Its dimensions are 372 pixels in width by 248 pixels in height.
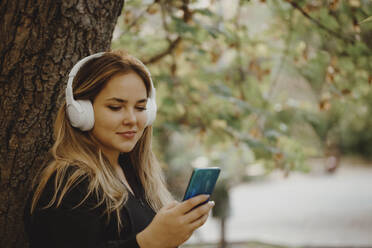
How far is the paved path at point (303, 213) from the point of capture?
870 cm

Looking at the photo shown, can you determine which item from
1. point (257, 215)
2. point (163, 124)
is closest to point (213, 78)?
point (163, 124)

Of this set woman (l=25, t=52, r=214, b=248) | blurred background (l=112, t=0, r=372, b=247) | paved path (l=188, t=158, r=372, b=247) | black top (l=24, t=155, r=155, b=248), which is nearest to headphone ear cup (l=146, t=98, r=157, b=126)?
woman (l=25, t=52, r=214, b=248)

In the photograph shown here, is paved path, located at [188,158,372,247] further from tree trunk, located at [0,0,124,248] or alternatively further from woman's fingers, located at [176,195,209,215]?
woman's fingers, located at [176,195,209,215]

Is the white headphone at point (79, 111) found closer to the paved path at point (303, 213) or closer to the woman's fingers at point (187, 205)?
the woman's fingers at point (187, 205)

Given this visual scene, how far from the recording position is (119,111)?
1.62 metres

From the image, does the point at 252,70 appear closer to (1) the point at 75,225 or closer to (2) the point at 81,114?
(2) the point at 81,114

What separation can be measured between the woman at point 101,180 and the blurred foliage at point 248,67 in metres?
1.69

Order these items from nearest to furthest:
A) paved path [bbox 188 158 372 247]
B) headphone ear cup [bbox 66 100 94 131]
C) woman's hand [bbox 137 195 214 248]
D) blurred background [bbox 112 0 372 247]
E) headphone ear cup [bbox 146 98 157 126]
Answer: woman's hand [bbox 137 195 214 248]
headphone ear cup [bbox 66 100 94 131]
headphone ear cup [bbox 146 98 157 126]
blurred background [bbox 112 0 372 247]
paved path [bbox 188 158 372 247]

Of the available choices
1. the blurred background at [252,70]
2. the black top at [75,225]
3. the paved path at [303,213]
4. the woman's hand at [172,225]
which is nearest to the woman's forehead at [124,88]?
the black top at [75,225]

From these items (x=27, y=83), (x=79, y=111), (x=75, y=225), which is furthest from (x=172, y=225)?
(x=27, y=83)

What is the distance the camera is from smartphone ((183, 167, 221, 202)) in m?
1.37

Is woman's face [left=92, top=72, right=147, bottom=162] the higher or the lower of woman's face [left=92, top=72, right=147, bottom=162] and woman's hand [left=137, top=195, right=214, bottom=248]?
the higher

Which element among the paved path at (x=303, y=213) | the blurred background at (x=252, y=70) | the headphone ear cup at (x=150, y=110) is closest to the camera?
the headphone ear cup at (x=150, y=110)

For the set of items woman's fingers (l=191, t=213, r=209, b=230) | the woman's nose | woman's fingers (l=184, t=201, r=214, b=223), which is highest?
the woman's nose
